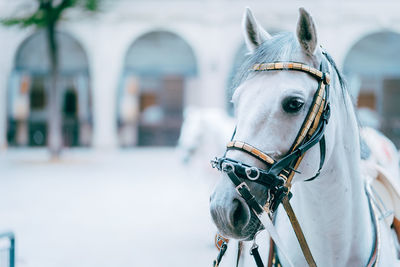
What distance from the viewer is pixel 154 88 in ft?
69.9

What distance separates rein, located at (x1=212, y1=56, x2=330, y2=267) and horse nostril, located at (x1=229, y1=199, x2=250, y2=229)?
0.09 feet

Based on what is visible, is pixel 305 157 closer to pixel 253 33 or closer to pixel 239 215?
pixel 239 215

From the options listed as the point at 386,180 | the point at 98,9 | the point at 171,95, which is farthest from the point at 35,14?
the point at 386,180

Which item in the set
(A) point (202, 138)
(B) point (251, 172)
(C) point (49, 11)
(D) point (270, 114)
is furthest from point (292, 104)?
(C) point (49, 11)

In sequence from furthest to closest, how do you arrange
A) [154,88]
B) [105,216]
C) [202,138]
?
[154,88] → [105,216] → [202,138]

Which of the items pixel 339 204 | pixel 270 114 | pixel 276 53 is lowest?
pixel 339 204

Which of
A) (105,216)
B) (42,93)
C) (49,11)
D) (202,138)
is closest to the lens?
(202,138)

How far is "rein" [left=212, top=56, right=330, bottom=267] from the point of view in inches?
57.0

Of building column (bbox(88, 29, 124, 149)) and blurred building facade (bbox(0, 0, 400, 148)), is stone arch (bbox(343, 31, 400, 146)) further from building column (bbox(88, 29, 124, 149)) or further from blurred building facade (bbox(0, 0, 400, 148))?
building column (bbox(88, 29, 124, 149))

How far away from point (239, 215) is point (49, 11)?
552 inches

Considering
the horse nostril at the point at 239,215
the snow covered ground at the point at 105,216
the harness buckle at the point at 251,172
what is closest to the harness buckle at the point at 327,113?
the harness buckle at the point at 251,172

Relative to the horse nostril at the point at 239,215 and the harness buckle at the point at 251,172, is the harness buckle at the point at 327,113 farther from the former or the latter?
the horse nostril at the point at 239,215

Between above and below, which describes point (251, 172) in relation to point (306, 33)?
below

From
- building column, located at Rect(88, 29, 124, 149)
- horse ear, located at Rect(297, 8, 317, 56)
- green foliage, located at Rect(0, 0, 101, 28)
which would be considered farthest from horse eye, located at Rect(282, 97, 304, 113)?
building column, located at Rect(88, 29, 124, 149)
